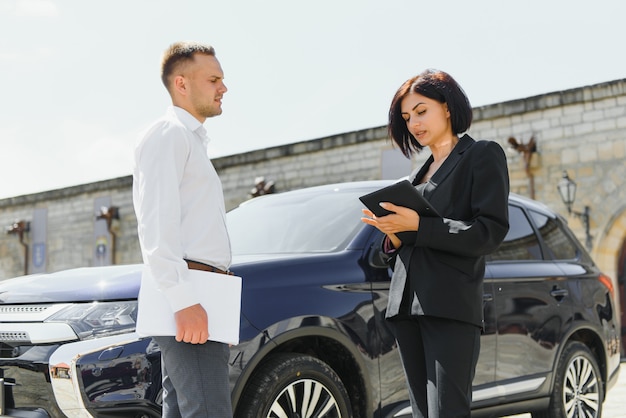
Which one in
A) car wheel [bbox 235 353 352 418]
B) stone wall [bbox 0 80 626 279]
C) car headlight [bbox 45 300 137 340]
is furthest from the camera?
stone wall [bbox 0 80 626 279]

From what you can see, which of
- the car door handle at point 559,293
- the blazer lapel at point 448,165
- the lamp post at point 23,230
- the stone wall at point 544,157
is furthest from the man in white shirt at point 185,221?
the lamp post at point 23,230

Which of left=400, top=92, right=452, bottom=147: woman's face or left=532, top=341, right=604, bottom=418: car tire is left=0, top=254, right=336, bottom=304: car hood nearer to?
left=400, top=92, right=452, bottom=147: woman's face

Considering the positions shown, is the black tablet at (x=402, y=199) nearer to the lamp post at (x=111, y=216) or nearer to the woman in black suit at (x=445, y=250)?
the woman in black suit at (x=445, y=250)

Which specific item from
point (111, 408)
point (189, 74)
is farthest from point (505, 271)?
point (189, 74)

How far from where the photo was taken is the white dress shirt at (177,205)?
2.32 m

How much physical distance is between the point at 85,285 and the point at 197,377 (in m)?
1.35

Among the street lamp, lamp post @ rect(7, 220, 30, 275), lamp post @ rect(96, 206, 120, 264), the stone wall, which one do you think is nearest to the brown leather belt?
the street lamp

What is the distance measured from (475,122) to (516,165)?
1.39m

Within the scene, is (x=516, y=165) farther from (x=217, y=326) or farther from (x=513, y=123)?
(x=217, y=326)

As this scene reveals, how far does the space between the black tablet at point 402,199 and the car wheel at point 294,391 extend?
113 cm

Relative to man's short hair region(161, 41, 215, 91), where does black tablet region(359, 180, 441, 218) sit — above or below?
below

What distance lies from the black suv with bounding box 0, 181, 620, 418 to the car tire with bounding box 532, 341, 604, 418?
12mm

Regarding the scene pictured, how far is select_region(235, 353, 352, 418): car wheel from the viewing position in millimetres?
3449

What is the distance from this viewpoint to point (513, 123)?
51.9 ft
